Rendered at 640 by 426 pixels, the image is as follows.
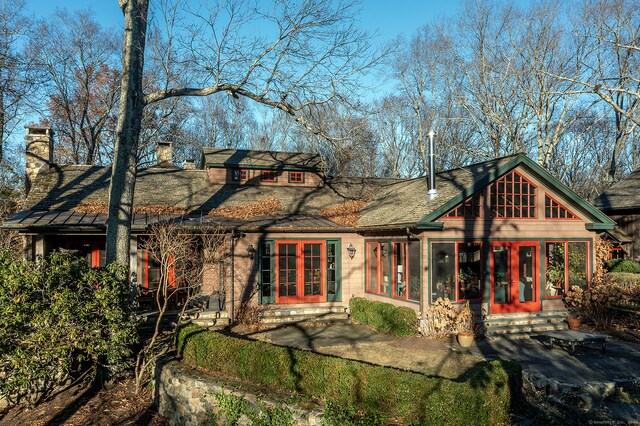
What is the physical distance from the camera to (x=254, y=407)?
7.89m

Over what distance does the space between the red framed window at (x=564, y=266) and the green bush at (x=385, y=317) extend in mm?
4986

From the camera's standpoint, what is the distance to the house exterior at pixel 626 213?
1883 centimetres

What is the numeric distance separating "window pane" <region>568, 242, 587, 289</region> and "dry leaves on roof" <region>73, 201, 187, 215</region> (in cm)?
1321

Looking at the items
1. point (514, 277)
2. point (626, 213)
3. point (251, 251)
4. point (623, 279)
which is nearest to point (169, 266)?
point (251, 251)

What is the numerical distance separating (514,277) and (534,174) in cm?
327

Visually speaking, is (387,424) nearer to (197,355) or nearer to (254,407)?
(254,407)

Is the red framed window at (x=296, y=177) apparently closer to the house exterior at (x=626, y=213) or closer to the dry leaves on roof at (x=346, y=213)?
the dry leaves on roof at (x=346, y=213)

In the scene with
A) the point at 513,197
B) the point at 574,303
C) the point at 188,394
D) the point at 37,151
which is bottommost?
the point at 188,394

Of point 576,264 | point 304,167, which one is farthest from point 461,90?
point 576,264

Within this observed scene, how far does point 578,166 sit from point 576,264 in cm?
2396

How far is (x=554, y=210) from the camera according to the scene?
47.3 ft

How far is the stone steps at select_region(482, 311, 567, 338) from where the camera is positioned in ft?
42.5

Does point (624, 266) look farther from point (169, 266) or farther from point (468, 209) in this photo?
point (169, 266)

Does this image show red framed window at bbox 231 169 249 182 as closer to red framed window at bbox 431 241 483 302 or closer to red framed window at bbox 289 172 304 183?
red framed window at bbox 289 172 304 183
